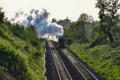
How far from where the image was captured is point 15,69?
20.5 meters

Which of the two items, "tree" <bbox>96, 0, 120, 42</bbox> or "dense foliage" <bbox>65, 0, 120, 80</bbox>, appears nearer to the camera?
"dense foliage" <bbox>65, 0, 120, 80</bbox>

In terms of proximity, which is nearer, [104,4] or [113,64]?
[113,64]

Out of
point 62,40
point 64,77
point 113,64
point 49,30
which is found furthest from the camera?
point 49,30

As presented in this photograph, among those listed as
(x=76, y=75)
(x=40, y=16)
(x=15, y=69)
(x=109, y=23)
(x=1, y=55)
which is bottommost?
(x=76, y=75)

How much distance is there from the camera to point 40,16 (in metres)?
75.6

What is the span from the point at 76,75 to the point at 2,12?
15138 mm

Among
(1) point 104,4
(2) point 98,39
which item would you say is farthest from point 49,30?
(1) point 104,4

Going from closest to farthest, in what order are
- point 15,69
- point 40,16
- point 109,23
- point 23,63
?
point 15,69, point 23,63, point 109,23, point 40,16

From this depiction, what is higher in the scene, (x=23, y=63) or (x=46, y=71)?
(x=23, y=63)

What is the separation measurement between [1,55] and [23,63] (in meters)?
2.78

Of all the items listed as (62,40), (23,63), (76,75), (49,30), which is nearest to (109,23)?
(62,40)

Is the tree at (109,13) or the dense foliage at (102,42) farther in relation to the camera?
the tree at (109,13)

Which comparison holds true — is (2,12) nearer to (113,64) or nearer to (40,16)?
(113,64)

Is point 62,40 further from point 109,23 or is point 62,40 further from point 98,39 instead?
point 109,23
